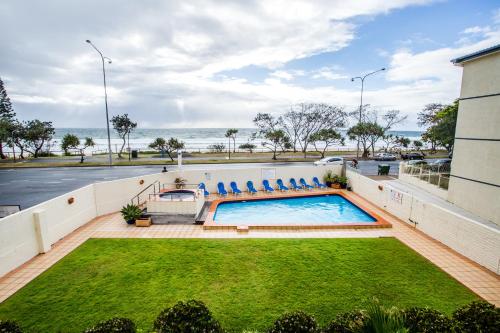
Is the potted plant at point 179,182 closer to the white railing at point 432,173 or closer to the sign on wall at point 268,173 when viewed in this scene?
the sign on wall at point 268,173

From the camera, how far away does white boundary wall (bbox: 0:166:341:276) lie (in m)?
7.75

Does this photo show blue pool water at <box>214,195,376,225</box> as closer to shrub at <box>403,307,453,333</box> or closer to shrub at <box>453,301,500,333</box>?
shrub at <box>453,301,500,333</box>

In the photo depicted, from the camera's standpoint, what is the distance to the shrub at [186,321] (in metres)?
3.87

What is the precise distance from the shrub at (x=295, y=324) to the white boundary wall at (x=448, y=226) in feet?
22.0

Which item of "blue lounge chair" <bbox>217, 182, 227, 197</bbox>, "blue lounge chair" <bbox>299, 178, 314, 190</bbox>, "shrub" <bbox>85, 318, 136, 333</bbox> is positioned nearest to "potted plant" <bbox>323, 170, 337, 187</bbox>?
"blue lounge chair" <bbox>299, 178, 314, 190</bbox>

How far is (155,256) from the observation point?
8.55m

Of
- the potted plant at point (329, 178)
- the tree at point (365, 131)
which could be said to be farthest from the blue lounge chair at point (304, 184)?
the tree at point (365, 131)

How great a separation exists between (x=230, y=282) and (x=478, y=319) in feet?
16.5

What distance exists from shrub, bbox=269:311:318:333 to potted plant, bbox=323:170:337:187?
14.8m

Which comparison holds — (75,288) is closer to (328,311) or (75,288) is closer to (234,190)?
(328,311)

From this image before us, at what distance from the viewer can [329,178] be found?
721 inches

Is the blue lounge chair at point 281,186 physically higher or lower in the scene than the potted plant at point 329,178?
lower

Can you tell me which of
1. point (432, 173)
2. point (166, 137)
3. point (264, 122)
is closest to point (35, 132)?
point (264, 122)

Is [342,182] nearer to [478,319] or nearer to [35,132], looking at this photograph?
[478,319]
